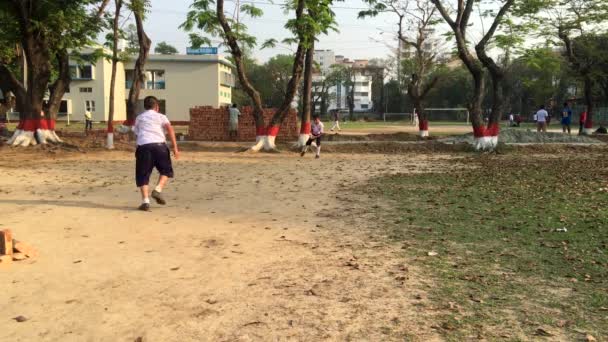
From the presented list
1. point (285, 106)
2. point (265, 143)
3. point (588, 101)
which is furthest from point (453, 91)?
point (265, 143)

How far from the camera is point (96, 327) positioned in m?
3.51

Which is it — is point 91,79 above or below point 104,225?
above

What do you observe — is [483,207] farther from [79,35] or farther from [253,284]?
[79,35]

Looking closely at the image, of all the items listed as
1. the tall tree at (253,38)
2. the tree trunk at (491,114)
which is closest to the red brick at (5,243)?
the tall tree at (253,38)

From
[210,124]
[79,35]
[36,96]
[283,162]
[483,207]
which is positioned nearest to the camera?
[483,207]

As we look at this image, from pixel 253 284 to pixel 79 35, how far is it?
19.6 m

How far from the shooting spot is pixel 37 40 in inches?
738

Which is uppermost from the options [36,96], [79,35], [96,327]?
[79,35]

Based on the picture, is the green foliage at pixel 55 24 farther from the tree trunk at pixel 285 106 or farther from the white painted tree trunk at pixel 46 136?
the tree trunk at pixel 285 106

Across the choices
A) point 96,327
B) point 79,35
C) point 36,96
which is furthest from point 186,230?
point 79,35

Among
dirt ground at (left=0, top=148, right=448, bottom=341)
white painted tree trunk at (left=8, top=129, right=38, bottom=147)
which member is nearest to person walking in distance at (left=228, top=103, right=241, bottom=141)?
white painted tree trunk at (left=8, top=129, right=38, bottom=147)

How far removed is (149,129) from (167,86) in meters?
50.3

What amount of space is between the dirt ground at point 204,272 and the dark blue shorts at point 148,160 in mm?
529

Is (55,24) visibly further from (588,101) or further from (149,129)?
(588,101)
